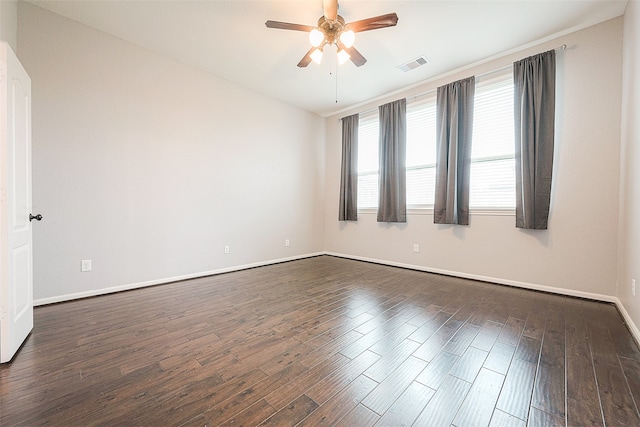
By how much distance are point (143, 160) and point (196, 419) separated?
2990 millimetres

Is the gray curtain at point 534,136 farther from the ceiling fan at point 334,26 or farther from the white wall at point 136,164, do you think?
the white wall at point 136,164

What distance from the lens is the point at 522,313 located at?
2322 mm

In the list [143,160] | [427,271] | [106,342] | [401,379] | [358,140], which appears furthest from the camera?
[358,140]

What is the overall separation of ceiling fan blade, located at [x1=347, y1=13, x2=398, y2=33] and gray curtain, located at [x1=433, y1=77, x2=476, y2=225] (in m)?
1.80

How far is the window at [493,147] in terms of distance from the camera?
3166 millimetres

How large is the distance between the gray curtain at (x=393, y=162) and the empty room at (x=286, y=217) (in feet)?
0.12

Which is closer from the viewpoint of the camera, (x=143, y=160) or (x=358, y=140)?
(x=143, y=160)

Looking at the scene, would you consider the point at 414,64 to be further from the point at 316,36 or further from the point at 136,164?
the point at 136,164

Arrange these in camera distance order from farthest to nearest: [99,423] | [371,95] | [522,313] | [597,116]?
[371,95]
[597,116]
[522,313]
[99,423]

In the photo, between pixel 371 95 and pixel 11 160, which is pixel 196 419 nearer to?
pixel 11 160

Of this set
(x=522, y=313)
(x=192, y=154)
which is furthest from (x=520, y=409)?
(x=192, y=154)

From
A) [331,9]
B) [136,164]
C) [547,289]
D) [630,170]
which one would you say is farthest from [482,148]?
[136,164]

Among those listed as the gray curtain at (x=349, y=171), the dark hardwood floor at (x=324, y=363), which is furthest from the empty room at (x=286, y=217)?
the gray curtain at (x=349, y=171)

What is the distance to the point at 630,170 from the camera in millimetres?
2160
